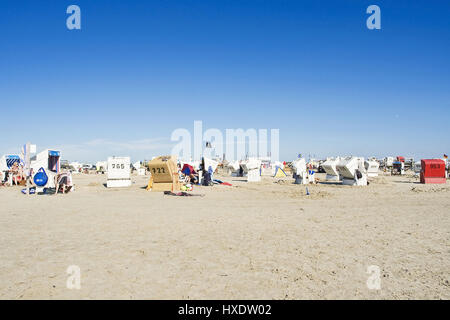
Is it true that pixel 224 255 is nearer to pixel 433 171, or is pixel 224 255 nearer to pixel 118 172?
pixel 118 172

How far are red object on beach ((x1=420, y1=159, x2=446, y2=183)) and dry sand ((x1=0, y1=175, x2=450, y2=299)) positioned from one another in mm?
20486

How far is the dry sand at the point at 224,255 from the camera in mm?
4547

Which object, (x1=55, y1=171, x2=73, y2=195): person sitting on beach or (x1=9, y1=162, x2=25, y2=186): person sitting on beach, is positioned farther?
(x1=9, y1=162, x2=25, y2=186): person sitting on beach

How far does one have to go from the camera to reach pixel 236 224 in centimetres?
968

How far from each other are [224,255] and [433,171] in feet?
95.3

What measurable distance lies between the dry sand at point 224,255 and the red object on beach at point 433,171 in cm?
2049

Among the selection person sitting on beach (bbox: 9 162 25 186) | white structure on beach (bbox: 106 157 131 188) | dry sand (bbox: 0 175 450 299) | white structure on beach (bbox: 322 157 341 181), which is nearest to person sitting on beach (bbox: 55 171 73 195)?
white structure on beach (bbox: 106 157 131 188)

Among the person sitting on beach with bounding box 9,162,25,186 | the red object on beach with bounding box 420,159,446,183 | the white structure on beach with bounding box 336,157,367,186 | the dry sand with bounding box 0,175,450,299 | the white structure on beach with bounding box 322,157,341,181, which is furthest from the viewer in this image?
the white structure on beach with bounding box 322,157,341,181

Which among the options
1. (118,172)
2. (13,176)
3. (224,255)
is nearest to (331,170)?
(118,172)

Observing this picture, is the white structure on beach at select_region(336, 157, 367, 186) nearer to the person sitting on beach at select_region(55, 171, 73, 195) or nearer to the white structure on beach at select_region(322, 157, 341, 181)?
the white structure on beach at select_region(322, 157, 341, 181)

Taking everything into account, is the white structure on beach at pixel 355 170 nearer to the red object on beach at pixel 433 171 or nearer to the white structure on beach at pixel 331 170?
the white structure on beach at pixel 331 170

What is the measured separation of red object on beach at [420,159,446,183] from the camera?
28547 mm

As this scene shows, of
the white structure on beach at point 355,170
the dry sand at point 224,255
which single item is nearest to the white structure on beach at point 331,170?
the white structure on beach at point 355,170
